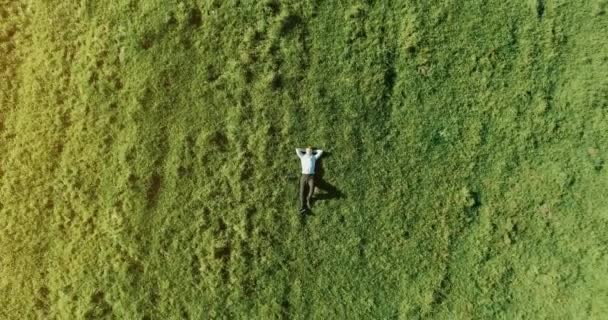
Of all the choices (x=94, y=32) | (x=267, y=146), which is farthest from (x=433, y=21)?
(x=94, y=32)

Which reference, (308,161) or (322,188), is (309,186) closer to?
(322,188)

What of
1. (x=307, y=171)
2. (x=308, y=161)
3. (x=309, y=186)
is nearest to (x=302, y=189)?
(x=309, y=186)

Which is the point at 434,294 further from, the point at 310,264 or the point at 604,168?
the point at 604,168

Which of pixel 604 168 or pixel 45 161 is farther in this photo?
pixel 45 161

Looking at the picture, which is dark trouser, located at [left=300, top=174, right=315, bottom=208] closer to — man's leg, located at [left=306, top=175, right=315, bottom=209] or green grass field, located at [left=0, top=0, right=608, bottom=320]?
man's leg, located at [left=306, top=175, right=315, bottom=209]

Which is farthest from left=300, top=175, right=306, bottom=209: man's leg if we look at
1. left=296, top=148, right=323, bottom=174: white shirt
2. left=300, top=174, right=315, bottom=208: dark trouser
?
left=296, top=148, right=323, bottom=174: white shirt

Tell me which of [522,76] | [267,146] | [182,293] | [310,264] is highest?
[522,76]
